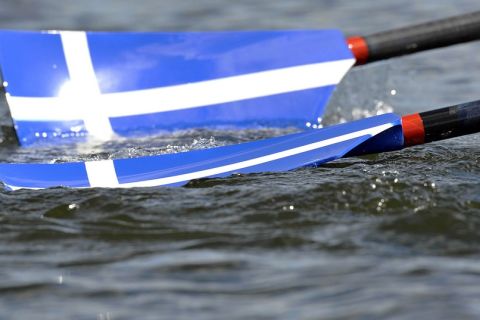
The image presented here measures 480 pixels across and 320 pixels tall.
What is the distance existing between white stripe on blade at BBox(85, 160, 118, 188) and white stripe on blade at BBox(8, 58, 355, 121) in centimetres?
133

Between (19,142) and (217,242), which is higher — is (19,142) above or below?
above

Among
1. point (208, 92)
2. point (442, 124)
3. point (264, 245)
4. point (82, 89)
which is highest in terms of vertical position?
point (82, 89)

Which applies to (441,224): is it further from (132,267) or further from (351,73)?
(351,73)

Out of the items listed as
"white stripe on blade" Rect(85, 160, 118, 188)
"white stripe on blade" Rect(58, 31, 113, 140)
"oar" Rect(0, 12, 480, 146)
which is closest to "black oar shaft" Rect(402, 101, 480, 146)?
"white stripe on blade" Rect(85, 160, 118, 188)

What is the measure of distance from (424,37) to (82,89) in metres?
1.43

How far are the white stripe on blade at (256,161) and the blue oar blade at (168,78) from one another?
121 cm

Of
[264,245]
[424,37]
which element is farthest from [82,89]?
[264,245]

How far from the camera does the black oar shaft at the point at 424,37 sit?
165 inches

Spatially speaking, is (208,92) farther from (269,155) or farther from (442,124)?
(442,124)

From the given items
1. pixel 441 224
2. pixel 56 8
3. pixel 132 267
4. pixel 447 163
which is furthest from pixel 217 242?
pixel 56 8

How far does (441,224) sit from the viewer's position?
106 inches

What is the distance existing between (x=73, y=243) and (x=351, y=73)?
2569 mm

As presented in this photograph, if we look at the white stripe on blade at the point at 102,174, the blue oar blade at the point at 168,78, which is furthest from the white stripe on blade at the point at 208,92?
the white stripe on blade at the point at 102,174

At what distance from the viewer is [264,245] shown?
103 inches
